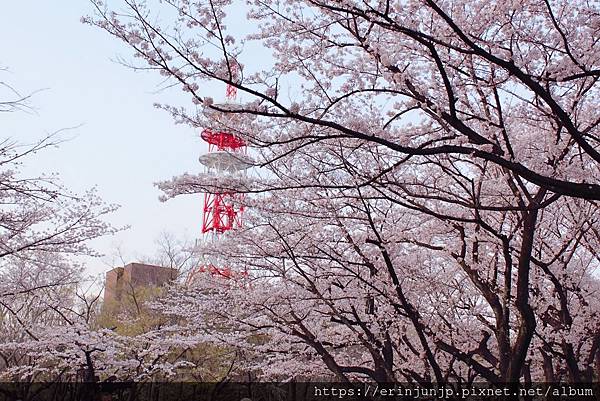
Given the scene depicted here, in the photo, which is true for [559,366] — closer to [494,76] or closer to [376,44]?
[494,76]

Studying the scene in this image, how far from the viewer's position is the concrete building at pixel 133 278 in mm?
18433

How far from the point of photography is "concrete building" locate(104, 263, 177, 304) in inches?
726

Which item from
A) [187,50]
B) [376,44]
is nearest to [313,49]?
[376,44]

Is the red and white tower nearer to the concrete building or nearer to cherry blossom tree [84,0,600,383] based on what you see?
cherry blossom tree [84,0,600,383]

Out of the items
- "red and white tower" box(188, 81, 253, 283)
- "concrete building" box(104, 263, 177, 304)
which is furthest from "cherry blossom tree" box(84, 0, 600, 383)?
"concrete building" box(104, 263, 177, 304)

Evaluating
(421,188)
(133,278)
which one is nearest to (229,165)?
(421,188)

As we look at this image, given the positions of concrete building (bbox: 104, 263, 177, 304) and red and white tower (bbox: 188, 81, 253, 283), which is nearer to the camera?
red and white tower (bbox: 188, 81, 253, 283)

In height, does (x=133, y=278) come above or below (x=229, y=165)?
above

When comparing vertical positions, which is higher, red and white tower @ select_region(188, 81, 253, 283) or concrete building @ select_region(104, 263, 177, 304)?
concrete building @ select_region(104, 263, 177, 304)

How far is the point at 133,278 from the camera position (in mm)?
20062

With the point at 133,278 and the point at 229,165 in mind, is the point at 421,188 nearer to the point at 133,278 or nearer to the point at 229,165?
the point at 229,165

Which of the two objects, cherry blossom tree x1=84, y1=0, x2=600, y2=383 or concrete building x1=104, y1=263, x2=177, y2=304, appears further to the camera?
concrete building x1=104, y1=263, x2=177, y2=304

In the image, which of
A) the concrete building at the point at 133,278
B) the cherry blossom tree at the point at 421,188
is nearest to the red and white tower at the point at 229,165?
the cherry blossom tree at the point at 421,188

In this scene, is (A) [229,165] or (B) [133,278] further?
(B) [133,278]
